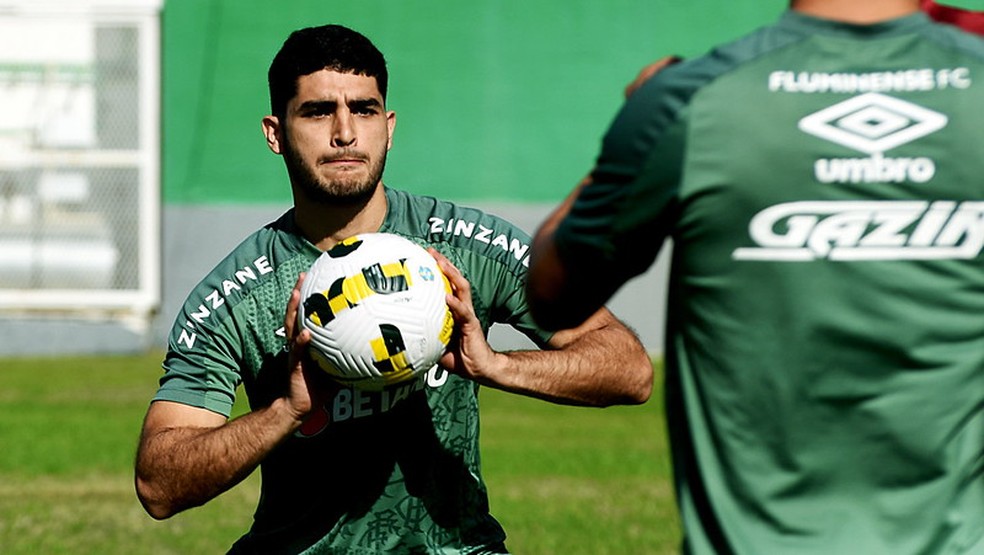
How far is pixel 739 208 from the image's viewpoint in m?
3.00

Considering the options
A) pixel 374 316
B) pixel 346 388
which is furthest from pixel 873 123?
pixel 346 388

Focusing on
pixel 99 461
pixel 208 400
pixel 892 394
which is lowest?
pixel 99 461

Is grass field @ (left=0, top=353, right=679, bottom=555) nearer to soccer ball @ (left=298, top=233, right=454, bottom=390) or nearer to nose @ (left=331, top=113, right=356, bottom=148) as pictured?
nose @ (left=331, top=113, right=356, bottom=148)

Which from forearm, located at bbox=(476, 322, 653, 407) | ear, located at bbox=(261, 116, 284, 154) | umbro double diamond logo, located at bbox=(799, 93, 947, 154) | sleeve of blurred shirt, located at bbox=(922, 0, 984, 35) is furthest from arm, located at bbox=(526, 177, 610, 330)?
ear, located at bbox=(261, 116, 284, 154)

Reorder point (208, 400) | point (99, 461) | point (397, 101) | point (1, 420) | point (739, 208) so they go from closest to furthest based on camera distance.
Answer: point (739, 208) → point (208, 400) → point (99, 461) → point (1, 420) → point (397, 101)

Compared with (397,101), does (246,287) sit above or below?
above

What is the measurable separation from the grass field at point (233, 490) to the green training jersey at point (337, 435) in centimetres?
409

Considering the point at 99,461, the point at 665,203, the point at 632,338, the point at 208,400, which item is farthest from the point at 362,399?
the point at 99,461

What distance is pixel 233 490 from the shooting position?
37.8 ft

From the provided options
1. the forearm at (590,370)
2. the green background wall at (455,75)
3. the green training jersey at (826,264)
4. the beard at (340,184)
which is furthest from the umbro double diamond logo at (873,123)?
the green background wall at (455,75)

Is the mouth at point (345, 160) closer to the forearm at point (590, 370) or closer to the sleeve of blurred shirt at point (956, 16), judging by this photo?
the forearm at point (590, 370)

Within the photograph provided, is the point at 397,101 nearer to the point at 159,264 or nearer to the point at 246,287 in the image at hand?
the point at 159,264

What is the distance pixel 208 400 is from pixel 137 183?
1533 centimetres

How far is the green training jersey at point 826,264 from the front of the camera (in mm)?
2955
